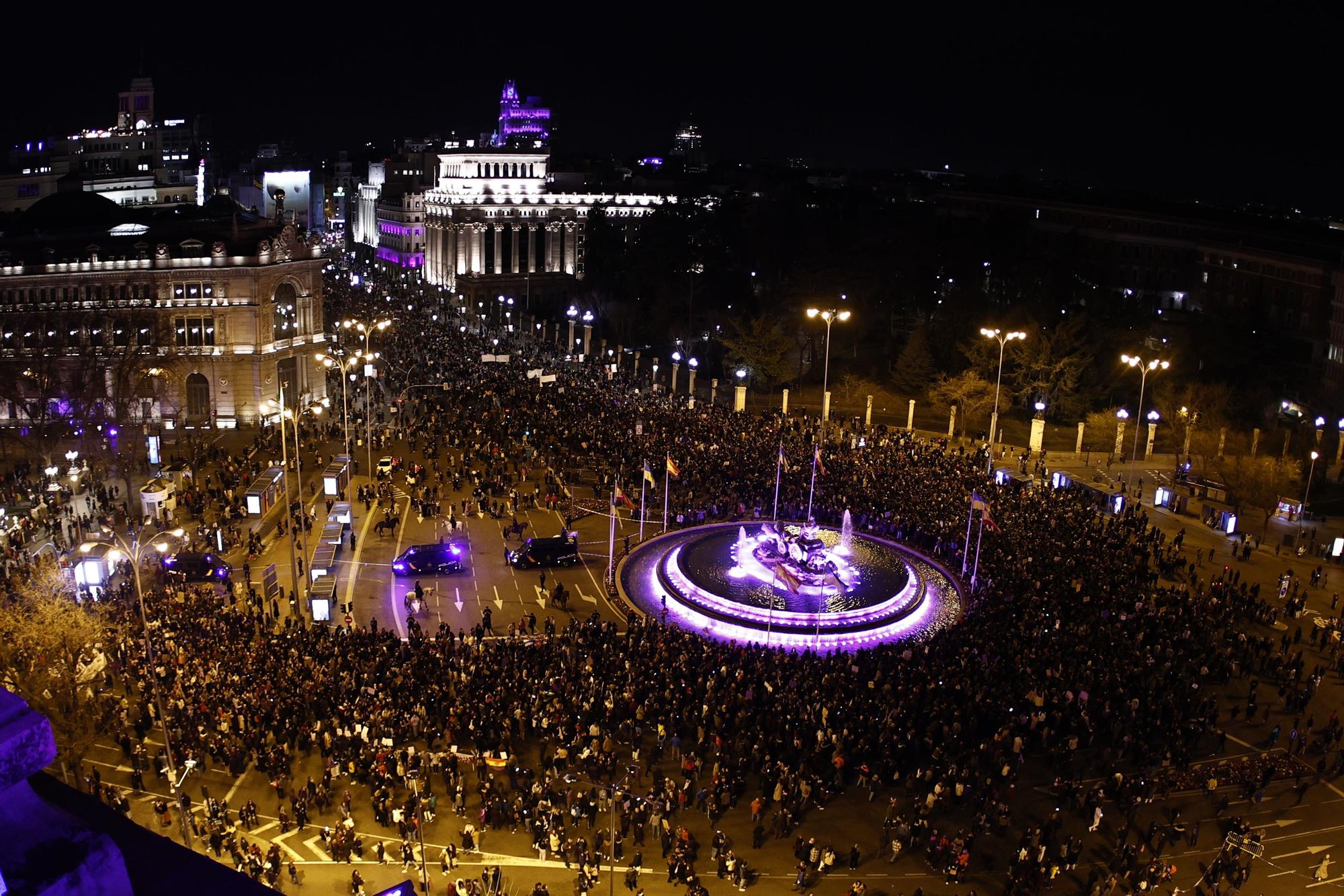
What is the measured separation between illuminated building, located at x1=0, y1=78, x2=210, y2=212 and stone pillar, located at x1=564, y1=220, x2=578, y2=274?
38.4m

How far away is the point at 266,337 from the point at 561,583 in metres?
30.4

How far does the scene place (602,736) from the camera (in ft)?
74.9

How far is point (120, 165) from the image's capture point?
12019 cm

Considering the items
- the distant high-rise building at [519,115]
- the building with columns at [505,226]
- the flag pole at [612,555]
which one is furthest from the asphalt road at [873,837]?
the distant high-rise building at [519,115]

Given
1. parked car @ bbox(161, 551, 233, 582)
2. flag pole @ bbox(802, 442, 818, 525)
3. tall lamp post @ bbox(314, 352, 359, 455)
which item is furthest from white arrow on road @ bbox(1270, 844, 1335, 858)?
tall lamp post @ bbox(314, 352, 359, 455)

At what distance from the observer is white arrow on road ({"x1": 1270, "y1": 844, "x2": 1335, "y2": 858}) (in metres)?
20.7

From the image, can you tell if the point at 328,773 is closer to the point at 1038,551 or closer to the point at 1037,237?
the point at 1038,551

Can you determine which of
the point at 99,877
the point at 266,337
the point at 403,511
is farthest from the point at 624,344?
the point at 99,877

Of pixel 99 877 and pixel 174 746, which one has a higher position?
pixel 99 877

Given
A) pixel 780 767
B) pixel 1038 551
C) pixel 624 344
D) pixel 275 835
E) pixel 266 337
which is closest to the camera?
pixel 275 835

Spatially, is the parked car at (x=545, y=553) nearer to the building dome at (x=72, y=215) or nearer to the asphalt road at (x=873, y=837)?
the asphalt road at (x=873, y=837)

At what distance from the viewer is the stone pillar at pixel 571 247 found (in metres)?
117

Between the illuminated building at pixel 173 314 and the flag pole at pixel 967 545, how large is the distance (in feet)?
122

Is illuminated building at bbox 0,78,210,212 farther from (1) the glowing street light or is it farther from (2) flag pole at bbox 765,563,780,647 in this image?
(2) flag pole at bbox 765,563,780,647
